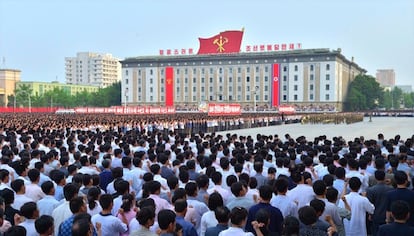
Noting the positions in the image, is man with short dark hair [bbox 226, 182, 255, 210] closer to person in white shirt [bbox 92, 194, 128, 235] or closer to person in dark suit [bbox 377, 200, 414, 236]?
person in white shirt [bbox 92, 194, 128, 235]

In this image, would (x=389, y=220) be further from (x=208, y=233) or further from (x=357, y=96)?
(x=357, y=96)

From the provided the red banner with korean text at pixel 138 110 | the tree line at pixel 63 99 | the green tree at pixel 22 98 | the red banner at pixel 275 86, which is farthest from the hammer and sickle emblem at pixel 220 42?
the green tree at pixel 22 98

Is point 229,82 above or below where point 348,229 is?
above

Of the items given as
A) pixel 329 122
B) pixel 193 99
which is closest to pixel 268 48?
pixel 193 99

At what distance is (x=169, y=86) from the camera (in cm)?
7931

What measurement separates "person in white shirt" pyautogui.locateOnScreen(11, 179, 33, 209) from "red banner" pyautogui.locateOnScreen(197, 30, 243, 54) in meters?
67.1

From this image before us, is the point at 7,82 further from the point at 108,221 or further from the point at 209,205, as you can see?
the point at 209,205

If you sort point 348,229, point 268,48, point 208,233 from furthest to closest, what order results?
point 268,48
point 348,229
point 208,233

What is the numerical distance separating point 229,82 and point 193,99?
7499 mm

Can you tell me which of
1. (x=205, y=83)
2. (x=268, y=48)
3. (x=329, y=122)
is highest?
(x=268, y=48)

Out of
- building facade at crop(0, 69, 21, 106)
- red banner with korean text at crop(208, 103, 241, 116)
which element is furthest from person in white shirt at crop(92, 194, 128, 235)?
building facade at crop(0, 69, 21, 106)

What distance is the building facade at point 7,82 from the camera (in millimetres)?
89438

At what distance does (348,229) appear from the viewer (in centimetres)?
493

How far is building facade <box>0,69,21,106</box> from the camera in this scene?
89438 mm
